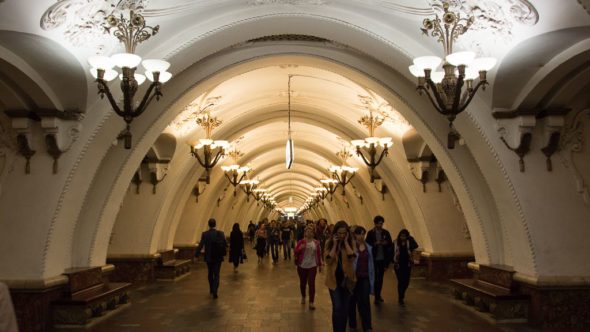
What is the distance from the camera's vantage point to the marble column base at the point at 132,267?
8820 millimetres

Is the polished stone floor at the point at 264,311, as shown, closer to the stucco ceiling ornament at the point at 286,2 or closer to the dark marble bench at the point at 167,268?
the dark marble bench at the point at 167,268

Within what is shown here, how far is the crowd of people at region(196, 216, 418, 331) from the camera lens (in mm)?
4300

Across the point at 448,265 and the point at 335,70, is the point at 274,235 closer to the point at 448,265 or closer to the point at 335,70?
the point at 448,265

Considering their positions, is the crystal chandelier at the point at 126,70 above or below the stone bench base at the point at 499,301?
above

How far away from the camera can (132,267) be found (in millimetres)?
8906

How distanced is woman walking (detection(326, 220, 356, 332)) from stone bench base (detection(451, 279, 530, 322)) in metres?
2.46

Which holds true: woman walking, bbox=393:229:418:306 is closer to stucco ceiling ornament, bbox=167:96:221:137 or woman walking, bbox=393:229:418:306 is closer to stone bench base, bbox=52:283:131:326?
stone bench base, bbox=52:283:131:326

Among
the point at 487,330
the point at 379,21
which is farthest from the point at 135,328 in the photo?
the point at 379,21

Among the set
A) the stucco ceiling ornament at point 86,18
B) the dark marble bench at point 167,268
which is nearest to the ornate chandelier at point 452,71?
the stucco ceiling ornament at point 86,18

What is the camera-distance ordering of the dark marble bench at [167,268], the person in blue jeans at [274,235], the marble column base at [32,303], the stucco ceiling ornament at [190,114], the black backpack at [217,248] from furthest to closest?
1. the person in blue jeans at [274,235]
2. the dark marble bench at [167,268]
3. the stucco ceiling ornament at [190,114]
4. the black backpack at [217,248]
5. the marble column base at [32,303]

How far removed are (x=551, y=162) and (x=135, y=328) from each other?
5.83 metres

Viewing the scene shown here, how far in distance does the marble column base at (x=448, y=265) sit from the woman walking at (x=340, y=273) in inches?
217

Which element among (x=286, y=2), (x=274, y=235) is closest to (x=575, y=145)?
(x=286, y=2)

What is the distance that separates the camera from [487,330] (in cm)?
509
